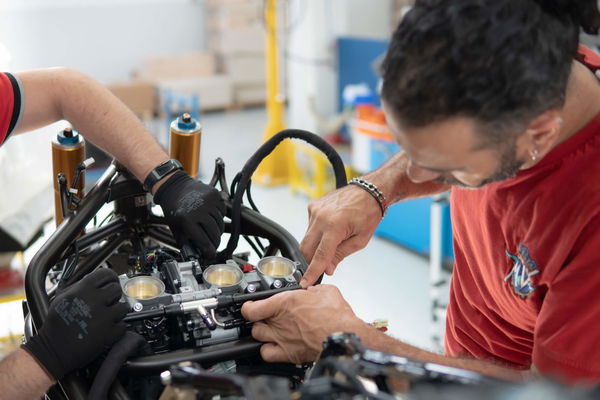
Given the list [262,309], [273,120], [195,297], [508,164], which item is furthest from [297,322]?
[273,120]

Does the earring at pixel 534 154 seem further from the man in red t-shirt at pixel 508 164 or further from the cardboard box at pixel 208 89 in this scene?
the cardboard box at pixel 208 89

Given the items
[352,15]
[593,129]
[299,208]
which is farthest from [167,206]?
[352,15]

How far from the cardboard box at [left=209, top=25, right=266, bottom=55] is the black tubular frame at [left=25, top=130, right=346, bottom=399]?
6.40 meters

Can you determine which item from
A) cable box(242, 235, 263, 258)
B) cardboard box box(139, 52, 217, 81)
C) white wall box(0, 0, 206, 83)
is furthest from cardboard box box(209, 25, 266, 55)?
cable box(242, 235, 263, 258)

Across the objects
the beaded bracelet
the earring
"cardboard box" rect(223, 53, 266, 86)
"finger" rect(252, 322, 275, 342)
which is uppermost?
the earring

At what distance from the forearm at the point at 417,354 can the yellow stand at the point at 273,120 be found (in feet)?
13.3

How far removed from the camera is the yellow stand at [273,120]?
5121mm

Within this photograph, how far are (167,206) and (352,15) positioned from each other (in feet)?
15.3

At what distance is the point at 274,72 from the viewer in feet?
17.4

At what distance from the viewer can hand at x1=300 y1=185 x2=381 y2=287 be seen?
1349mm

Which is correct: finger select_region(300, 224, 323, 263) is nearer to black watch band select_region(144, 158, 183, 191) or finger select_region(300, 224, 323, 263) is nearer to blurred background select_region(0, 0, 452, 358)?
blurred background select_region(0, 0, 452, 358)

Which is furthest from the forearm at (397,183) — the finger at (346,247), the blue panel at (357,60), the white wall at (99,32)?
the white wall at (99,32)

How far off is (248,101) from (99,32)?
1.95m

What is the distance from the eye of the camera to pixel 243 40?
7.75 meters
